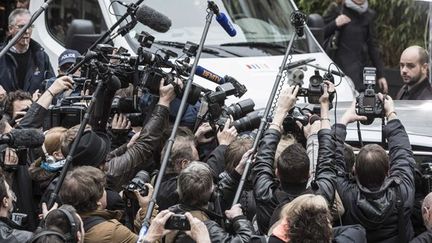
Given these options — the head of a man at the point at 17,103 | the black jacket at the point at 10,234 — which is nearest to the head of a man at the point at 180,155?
the black jacket at the point at 10,234

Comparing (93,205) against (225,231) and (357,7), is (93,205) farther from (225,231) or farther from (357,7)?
(357,7)

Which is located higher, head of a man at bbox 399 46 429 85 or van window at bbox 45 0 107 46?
van window at bbox 45 0 107 46

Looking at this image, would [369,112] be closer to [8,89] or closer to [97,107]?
[97,107]

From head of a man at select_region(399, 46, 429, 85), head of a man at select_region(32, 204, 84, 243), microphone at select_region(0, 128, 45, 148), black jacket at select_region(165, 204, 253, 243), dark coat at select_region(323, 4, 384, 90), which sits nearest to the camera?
head of a man at select_region(32, 204, 84, 243)

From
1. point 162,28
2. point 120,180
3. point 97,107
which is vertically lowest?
point 120,180

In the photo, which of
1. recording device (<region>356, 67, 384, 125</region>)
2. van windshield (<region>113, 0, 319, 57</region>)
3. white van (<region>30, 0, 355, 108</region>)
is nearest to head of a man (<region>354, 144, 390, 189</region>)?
recording device (<region>356, 67, 384, 125</region>)

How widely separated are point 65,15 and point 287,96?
568 centimetres

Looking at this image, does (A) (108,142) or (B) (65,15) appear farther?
(B) (65,15)

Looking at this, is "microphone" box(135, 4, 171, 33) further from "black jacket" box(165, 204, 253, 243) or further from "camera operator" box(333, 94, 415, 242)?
"black jacket" box(165, 204, 253, 243)

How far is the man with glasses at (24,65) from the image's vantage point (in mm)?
11008

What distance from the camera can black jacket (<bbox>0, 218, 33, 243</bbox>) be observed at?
20.8 feet

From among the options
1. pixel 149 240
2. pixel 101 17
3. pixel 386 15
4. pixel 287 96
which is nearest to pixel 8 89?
pixel 101 17

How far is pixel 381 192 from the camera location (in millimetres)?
6832

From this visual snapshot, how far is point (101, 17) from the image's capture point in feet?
38.5
